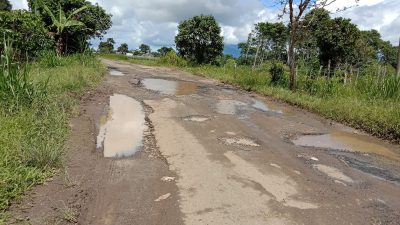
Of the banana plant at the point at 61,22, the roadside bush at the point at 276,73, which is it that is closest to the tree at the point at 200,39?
the banana plant at the point at 61,22

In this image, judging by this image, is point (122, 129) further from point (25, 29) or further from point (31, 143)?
point (25, 29)

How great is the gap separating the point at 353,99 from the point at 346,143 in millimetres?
3795

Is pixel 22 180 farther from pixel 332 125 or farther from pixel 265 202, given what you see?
pixel 332 125

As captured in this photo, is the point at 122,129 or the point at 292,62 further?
the point at 292,62

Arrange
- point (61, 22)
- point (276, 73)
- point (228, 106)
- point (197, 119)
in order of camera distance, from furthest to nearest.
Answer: point (61, 22)
point (276, 73)
point (228, 106)
point (197, 119)

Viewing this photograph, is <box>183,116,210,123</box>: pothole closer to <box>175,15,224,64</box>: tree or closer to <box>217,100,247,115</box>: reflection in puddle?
<box>217,100,247,115</box>: reflection in puddle

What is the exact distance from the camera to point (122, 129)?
7.52 meters

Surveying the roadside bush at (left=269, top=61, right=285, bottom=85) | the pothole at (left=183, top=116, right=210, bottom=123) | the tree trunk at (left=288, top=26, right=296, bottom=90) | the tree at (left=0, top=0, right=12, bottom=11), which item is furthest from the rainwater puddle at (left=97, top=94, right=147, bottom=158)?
the tree at (left=0, top=0, right=12, bottom=11)

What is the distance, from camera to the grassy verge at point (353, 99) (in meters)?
8.32

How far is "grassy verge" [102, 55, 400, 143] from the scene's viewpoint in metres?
8.32

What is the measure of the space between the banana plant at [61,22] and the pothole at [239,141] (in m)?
13.2

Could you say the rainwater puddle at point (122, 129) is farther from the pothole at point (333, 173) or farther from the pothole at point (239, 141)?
the pothole at point (333, 173)

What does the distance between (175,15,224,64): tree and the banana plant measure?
375 inches

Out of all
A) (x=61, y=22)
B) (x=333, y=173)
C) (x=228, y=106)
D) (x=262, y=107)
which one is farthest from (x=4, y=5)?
(x=333, y=173)
